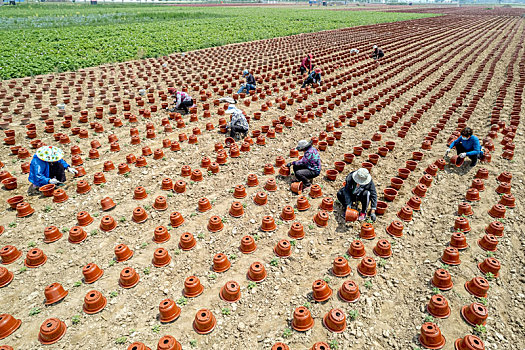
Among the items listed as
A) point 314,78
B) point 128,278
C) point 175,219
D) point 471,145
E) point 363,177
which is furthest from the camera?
point 314,78

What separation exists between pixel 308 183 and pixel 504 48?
26.9 metres

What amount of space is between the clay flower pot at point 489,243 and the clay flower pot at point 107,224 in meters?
7.09

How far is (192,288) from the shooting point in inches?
175

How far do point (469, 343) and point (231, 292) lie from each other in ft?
10.5

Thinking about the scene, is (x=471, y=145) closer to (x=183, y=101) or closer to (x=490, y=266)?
(x=490, y=266)

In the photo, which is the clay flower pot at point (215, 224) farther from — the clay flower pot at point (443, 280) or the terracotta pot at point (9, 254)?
the clay flower pot at point (443, 280)

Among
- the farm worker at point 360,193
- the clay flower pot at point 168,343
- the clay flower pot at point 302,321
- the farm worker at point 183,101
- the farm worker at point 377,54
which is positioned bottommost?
the clay flower pot at point 302,321

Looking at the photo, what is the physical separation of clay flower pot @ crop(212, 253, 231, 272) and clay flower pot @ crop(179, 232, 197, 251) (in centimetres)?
64

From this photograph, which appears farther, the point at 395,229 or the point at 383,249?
the point at 395,229

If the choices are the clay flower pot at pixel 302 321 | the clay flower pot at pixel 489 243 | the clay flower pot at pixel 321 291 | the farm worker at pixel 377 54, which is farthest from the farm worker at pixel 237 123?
the farm worker at pixel 377 54

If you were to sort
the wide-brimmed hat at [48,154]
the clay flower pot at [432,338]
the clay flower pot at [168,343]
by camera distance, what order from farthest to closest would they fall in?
the wide-brimmed hat at [48,154] → the clay flower pot at [432,338] → the clay flower pot at [168,343]

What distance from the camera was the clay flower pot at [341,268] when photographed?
4.79 meters

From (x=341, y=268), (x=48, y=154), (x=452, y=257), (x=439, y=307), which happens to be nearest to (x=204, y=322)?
(x=341, y=268)

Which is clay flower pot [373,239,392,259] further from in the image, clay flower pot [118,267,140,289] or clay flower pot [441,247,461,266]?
clay flower pot [118,267,140,289]
